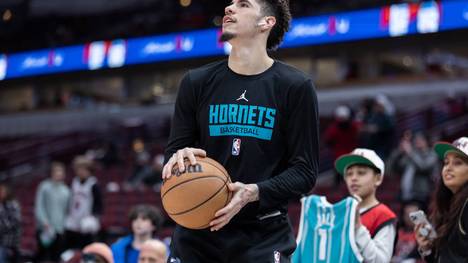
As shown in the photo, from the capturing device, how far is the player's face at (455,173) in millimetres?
4996

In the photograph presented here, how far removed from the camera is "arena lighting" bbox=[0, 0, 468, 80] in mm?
16578

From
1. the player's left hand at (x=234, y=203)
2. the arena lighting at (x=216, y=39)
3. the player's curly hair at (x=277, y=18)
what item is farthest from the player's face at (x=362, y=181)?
the arena lighting at (x=216, y=39)

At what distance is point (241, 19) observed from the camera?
3592 millimetres

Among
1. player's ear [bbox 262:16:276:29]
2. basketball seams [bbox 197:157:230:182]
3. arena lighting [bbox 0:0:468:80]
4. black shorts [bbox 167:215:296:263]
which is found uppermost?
arena lighting [bbox 0:0:468:80]

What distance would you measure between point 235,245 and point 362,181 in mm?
2172

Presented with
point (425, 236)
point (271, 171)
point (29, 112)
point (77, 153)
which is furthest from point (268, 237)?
point (29, 112)

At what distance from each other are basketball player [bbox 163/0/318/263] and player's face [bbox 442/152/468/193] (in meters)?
1.72

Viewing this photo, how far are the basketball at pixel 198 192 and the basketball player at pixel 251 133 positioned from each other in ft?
0.40

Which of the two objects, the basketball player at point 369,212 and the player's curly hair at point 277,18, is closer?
the player's curly hair at point 277,18

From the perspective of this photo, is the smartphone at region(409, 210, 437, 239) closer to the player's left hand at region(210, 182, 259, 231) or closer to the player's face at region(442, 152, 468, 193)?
the player's face at region(442, 152, 468, 193)

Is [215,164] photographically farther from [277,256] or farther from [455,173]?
A: [455,173]

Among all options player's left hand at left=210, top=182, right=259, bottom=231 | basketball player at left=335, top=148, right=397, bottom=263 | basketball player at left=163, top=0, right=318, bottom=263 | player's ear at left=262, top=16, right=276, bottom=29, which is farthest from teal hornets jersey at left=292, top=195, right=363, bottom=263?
player's left hand at left=210, top=182, right=259, bottom=231

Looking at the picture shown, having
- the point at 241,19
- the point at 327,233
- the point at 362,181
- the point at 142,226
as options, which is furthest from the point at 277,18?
the point at 142,226

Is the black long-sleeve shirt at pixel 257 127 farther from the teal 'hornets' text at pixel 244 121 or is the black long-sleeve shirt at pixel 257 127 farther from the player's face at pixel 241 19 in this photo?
the player's face at pixel 241 19
